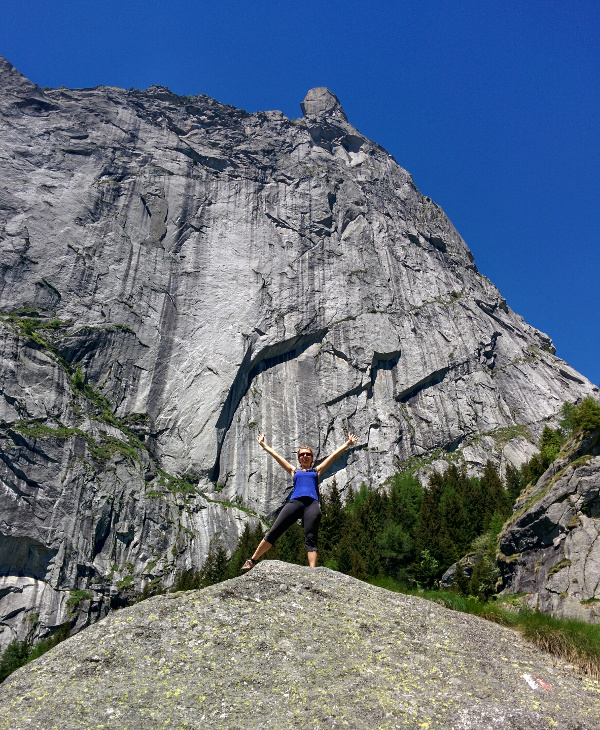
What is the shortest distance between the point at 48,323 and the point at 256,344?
3254cm

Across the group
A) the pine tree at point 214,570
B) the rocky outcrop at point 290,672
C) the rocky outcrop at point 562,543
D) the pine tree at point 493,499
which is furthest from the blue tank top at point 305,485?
the pine tree at point 493,499

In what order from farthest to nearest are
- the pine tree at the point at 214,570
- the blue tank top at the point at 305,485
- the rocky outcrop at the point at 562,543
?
the pine tree at the point at 214,570 < the rocky outcrop at the point at 562,543 < the blue tank top at the point at 305,485

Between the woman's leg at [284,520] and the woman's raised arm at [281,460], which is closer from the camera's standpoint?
the woman's leg at [284,520]

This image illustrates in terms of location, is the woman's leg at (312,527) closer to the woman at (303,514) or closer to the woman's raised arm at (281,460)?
the woman at (303,514)

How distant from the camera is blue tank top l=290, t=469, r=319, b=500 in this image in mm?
10820

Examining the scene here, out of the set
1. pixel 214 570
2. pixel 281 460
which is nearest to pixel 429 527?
pixel 214 570

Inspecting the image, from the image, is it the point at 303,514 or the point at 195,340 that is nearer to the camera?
the point at 303,514

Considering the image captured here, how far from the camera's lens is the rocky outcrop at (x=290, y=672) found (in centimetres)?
628

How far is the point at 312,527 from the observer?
10.5m

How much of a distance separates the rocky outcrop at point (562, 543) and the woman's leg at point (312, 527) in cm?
1127

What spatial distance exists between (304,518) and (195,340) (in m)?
77.3

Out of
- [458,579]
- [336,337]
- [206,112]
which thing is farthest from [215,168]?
[458,579]

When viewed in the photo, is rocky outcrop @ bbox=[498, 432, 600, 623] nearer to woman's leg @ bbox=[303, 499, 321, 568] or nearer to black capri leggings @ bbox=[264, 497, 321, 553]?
woman's leg @ bbox=[303, 499, 321, 568]

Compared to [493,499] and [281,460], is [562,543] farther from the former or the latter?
[493,499]
